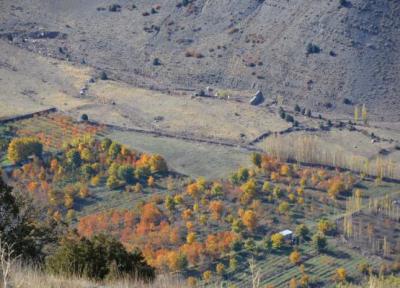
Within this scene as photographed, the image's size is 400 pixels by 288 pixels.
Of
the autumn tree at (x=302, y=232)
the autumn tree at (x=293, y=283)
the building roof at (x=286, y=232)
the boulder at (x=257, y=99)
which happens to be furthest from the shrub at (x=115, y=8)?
the autumn tree at (x=293, y=283)

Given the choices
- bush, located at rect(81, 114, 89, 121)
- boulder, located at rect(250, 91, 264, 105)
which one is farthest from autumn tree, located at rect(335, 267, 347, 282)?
bush, located at rect(81, 114, 89, 121)

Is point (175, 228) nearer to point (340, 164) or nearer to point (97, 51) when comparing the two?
point (340, 164)

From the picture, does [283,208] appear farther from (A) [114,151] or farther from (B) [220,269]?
(A) [114,151]

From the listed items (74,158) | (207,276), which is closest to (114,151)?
(74,158)

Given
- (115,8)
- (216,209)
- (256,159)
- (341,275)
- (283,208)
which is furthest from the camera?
(115,8)

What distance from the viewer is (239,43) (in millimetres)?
79875

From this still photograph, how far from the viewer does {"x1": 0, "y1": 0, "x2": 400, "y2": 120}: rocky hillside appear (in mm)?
72750

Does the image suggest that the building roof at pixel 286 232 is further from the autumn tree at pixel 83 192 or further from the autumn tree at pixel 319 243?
the autumn tree at pixel 83 192

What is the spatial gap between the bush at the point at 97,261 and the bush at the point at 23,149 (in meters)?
38.0

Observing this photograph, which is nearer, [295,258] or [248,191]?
[295,258]

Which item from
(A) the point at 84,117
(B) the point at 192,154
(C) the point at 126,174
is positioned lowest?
(C) the point at 126,174

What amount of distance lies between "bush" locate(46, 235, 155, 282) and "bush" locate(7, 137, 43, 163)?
3801 centimetres

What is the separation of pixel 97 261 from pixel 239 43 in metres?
60.9

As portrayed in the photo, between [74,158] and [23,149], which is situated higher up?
[23,149]
